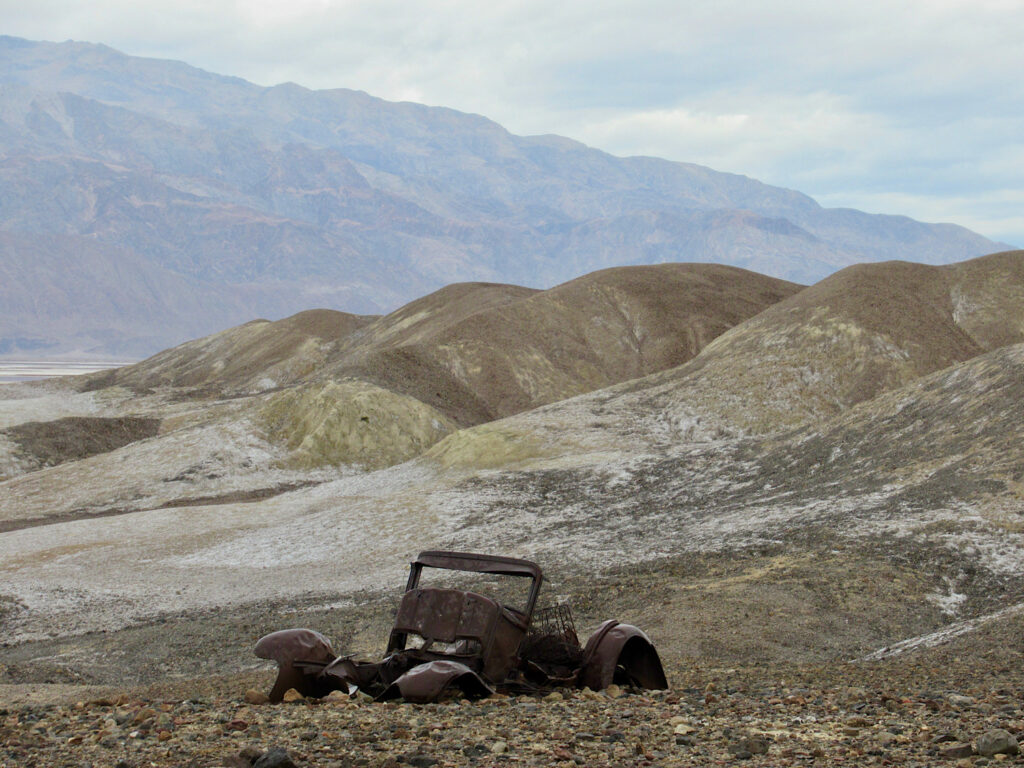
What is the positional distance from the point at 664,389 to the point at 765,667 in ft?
139

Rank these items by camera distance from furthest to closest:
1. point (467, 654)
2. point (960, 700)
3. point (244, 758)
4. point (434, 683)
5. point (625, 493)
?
1. point (625, 493)
2. point (467, 654)
3. point (434, 683)
4. point (960, 700)
5. point (244, 758)

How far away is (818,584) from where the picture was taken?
20.7 metres

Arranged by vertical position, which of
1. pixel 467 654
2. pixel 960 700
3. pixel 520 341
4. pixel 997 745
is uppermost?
pixel 520 341

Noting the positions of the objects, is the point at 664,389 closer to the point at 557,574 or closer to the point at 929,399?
the point at 929,399

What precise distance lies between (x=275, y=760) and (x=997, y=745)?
235 inches

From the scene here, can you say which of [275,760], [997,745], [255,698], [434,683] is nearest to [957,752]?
[997,745]

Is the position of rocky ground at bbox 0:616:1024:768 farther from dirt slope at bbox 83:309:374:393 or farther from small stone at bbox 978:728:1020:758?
dirt slope at bbox 83:309:374:393

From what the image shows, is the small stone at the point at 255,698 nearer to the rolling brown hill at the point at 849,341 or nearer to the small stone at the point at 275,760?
the small stone at the point at 275,760

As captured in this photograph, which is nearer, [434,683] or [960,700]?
[960,700]

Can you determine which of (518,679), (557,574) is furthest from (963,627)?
(557,574)

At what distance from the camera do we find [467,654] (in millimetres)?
11508

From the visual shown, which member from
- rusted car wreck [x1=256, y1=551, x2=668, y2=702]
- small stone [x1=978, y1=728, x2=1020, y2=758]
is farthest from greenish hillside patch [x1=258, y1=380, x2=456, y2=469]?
small stone [x1=978, y1=728, x2=1020, y2=758]

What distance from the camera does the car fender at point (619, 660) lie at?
1233cm

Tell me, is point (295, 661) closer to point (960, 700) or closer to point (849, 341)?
point (960, 700)
